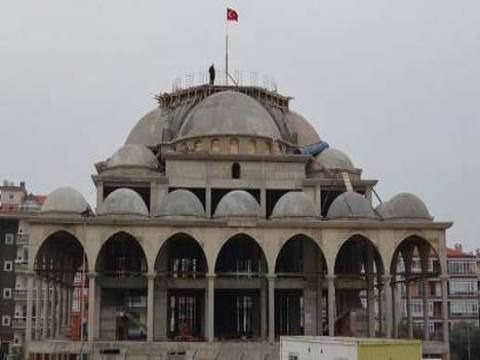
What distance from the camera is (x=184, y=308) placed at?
53.1m

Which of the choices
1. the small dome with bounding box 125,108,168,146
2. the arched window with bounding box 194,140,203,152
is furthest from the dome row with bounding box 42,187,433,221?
the small dome with bounding box 125,108,168,146

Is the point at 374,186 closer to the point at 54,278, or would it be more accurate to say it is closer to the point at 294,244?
the point at 294,244

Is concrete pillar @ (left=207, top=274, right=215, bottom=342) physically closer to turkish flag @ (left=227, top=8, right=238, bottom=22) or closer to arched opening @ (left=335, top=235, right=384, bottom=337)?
arched opening @ (left=335, top=235, right=384, bottom=337)

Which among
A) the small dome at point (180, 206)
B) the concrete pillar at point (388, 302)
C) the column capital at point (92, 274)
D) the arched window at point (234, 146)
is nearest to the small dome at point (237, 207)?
the small dome at point (180, 206)

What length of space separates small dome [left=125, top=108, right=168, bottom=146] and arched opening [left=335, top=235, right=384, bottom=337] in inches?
639

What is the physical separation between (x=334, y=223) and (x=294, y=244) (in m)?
5.79

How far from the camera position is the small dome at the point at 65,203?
148 feet

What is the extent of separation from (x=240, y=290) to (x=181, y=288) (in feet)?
16.0

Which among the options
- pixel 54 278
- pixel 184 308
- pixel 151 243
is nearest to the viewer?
pixel 151 243

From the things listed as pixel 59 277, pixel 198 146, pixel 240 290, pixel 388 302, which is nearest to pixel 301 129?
pixel 198 146

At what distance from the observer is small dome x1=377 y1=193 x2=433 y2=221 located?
150 ft

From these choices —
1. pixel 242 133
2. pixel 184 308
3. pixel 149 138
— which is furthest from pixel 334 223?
pixel 149 138

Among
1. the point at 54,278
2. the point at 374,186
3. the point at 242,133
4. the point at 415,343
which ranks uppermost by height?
the point at 242,133

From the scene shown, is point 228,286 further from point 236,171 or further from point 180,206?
point 236,171
